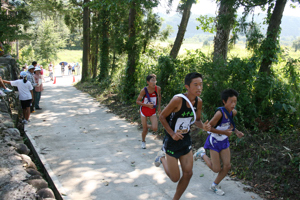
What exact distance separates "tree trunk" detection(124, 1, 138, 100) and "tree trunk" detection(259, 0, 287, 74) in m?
7.15

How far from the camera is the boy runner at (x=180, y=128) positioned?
4.05 meters

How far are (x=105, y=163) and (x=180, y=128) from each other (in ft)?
9.37

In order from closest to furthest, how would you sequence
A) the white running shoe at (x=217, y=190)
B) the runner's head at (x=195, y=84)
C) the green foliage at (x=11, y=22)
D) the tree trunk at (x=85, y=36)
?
the runner's head at (x=195, y=84) < the white running shoe at (x=217, y=190) < the green foliage at (x=11, y=22) < the tree trunk at (x=85, y=36)

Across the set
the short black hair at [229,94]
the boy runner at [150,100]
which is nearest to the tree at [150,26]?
the boy runner at [150,100]

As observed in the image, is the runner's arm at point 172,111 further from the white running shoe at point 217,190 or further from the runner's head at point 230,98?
the white running shoe at point 217,190

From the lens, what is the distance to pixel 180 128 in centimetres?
416

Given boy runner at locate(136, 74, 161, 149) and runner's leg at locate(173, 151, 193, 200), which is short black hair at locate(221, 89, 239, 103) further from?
boy runner at locate(136, 74, 161, 149)

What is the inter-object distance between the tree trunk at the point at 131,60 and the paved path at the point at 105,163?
9.76 feet

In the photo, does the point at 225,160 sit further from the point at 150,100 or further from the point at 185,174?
the point at 150,100

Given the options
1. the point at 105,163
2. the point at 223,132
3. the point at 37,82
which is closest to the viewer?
the point at 223,132

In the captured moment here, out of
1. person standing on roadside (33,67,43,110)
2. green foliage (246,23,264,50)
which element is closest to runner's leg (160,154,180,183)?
green foliage (246,23,264,50)

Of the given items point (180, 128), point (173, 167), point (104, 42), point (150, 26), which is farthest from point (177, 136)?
point (104, 42)

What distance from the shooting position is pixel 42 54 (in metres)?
51.6

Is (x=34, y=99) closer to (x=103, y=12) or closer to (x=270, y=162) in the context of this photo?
(x=270, y=162)
